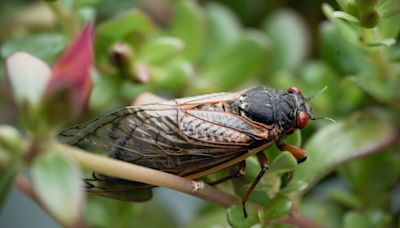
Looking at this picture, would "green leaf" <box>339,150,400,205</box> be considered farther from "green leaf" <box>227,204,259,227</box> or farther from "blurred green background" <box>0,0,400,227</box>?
"green leaf" <box>227,204,259,227</box>

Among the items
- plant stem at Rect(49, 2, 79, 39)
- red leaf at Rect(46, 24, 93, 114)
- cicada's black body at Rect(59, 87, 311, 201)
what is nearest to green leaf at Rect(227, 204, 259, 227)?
cicada's black body at Rect(59, 87, 311, 201)

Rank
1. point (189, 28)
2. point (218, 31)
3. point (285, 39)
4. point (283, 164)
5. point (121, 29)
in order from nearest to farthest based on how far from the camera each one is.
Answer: point (283, 164), point (121, 29), point (189, 28), point (218, 31), point (285, 39)

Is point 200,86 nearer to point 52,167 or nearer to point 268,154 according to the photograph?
point 268,154

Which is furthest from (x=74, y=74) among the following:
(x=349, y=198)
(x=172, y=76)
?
(x=349, y=198)

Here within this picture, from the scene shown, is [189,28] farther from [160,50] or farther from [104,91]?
[104,91]

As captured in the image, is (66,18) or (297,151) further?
(66,18)

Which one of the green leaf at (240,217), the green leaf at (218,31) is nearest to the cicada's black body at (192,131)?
the green leaf at (240,217)
